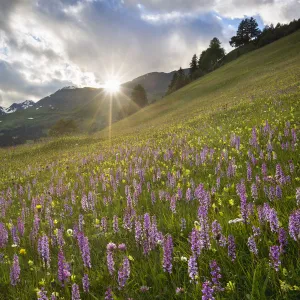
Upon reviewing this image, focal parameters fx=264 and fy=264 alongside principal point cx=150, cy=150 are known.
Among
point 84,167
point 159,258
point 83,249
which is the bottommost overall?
point 159,258

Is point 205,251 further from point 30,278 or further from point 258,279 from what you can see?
point 30,278

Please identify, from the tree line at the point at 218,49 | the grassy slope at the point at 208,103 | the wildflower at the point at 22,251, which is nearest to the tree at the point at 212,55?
the tree line at the point at 218,49

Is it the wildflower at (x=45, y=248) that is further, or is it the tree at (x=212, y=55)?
the tree at (x=212, y=55)

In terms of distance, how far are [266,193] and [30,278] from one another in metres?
3.73

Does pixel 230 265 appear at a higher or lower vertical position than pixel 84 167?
lower

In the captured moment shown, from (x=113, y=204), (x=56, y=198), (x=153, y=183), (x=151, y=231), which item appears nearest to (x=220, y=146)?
(x=153, y=183)

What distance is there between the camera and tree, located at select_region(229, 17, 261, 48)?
112 metres

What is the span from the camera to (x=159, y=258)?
3480 mm

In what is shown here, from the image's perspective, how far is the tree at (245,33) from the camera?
112000 millimetres

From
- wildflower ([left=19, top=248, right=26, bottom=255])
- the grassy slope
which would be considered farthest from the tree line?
wildflower ([left=19, top=248, right=26, bottom=255])

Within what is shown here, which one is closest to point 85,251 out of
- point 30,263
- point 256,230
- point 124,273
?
point 124,273

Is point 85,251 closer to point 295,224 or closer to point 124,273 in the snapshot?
point 124,273

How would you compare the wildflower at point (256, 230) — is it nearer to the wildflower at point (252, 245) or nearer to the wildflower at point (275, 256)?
the wildflower at point (252, 245)

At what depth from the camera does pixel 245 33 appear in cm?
11600
